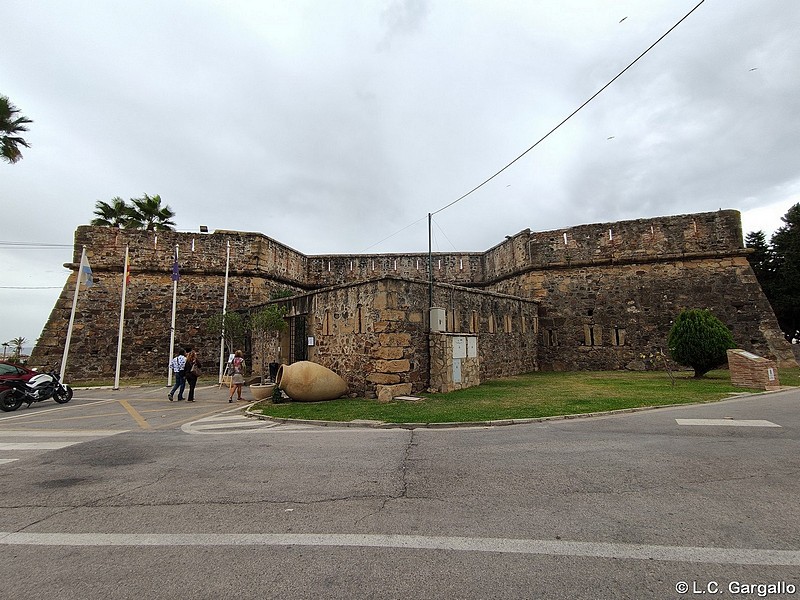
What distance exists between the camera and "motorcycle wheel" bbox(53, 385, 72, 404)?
13328mm

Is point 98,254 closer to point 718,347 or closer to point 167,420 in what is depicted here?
point 167,420

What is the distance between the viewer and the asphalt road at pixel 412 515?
2.56 m

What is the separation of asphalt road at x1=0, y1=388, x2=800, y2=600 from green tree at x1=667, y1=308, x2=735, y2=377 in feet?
26.9

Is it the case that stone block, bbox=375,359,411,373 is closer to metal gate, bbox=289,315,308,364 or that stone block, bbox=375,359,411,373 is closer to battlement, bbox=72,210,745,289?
metal gate, bbox=289,315,308,364

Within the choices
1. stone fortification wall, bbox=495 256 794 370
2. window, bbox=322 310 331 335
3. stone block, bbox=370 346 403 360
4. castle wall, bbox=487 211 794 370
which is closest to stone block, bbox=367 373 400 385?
stone block, bbox=370 346 403 360

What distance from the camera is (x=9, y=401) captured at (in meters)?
11.9

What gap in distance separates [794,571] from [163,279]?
25.1 m

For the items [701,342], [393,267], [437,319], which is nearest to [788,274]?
[701,342]

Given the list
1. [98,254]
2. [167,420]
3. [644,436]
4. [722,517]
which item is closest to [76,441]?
[167,420]

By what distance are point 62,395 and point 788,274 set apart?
40677 millimetres

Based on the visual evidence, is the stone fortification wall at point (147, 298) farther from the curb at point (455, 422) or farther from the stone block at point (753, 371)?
the stone block at point (753, 371)

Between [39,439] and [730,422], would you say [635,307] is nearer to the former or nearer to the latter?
[730,422]

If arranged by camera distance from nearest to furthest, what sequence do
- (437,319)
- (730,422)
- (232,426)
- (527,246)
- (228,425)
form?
(730,422) < (232,426) < (228,425) < (437,319) < (527,246)

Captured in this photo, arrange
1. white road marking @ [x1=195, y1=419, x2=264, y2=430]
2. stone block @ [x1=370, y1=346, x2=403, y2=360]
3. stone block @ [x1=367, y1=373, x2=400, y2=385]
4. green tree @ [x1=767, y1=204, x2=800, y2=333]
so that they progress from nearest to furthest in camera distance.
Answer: white road marking @ [x1=195, y1=419, x2=264, y2=430], stone block @ [x1=367, y1=373, x2=400, y2=385], stone block @ [x1=370, y1=346, x2=403, y2=360], green tree @ [x1=767, y1=204, x2=800, y2=333]
